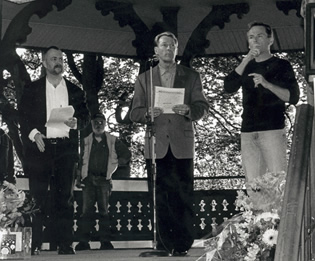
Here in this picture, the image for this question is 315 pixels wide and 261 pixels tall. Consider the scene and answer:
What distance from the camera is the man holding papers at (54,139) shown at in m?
7.06

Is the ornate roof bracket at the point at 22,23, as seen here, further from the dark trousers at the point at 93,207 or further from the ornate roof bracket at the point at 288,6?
the ornate roof bracket at the point at 288,6

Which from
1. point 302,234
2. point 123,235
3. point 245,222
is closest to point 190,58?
point 123,235

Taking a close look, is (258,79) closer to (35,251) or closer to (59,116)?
(59,116)

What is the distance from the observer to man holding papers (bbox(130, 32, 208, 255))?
6.49 m

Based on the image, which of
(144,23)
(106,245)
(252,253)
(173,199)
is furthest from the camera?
(144,23)

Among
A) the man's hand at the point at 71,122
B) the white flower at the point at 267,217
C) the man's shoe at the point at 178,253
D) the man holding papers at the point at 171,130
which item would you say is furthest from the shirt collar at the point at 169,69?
the white flower at the point at 267,217

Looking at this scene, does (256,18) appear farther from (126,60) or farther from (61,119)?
(61,119)

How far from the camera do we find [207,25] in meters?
9.48

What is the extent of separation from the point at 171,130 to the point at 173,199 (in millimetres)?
534

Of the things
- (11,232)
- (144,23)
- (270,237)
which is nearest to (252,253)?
(270,237)

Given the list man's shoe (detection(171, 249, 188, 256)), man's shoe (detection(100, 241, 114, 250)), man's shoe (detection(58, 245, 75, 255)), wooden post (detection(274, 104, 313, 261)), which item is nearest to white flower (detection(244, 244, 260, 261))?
wooden post (detection(274, 104, 313, 261))

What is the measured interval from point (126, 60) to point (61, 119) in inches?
191

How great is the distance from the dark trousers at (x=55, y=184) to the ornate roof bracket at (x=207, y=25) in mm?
2716

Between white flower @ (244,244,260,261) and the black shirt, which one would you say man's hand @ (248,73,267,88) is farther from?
white flower @ (244,244,260,261)
